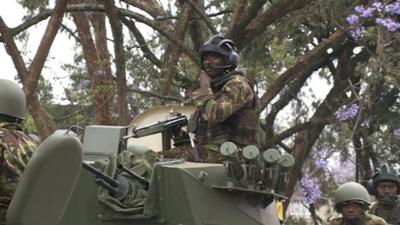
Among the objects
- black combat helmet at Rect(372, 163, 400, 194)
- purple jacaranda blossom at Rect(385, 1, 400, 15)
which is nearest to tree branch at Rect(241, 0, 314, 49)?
purple jacaranda blossom at Rect(385, 1, 400, 15)

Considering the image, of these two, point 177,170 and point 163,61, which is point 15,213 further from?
point 163,61

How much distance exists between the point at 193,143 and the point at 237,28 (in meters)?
4.77

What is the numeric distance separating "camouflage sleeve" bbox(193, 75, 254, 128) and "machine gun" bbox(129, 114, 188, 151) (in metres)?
0.24

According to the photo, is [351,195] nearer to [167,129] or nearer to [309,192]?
[167,129]

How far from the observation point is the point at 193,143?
6.20 m

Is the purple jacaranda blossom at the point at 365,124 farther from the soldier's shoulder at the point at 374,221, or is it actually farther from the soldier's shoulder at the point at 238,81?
the soldier's shoulder at the point at 238,81

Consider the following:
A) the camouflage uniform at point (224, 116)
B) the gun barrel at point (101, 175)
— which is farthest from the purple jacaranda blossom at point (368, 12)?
the gun barrel at point (101, 175)

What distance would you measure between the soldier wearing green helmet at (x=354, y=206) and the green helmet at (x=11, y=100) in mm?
3798

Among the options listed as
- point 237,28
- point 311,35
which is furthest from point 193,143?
point 311,35

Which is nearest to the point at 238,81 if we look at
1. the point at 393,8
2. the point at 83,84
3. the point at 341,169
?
the point at 393,8

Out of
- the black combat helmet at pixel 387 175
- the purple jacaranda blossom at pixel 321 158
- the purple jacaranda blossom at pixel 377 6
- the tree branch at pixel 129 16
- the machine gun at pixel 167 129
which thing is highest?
the purple jacaranda blossom at pixel 377 6

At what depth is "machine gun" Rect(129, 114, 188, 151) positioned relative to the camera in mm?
6154

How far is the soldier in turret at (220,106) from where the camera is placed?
238 inches

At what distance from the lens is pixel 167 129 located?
248 inches
